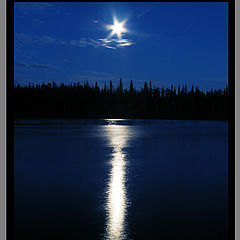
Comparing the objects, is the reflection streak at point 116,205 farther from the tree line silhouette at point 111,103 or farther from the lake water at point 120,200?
the tree line silhouette at point 111,103

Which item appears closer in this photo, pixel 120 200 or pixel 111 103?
pixel 120 200

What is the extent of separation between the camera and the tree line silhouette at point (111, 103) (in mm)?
166125

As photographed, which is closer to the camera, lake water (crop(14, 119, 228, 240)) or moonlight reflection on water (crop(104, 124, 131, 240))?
moonlight reflection on water (crop(104, 124, 131, 240))

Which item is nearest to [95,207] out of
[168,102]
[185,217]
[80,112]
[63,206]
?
[63,206]

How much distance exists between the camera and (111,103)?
19200 cm

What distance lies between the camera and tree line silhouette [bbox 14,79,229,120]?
16612 cm

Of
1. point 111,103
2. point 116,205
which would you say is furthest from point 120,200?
point 111,103

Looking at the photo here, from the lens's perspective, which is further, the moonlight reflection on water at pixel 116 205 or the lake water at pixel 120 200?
the lake water at pixel 120 200

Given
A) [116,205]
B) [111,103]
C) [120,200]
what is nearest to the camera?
[116,205]

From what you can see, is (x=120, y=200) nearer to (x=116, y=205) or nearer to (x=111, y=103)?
(x=116, y=205)

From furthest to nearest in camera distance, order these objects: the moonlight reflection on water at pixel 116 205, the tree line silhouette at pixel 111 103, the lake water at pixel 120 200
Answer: the tree line silhouette at pixel 111 103, the lake water at pixel 120 200, the moonlight reflection on water at pixel 116 205

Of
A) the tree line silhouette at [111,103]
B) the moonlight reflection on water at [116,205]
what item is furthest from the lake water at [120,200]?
the tree line silhouette at [111,103]

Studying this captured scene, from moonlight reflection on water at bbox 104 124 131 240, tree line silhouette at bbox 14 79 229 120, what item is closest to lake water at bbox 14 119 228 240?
moonlight reflection on water at bbox 104 124 131 240

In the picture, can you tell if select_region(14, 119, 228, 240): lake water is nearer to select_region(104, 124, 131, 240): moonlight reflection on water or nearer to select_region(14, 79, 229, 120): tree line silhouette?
select_region(104, 124, 131, 240): moonlight reflection on water
